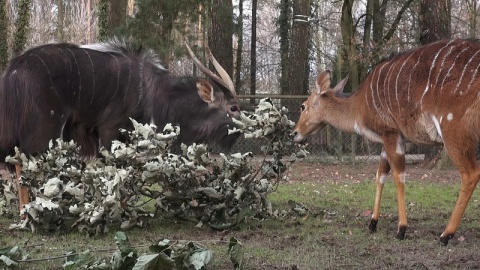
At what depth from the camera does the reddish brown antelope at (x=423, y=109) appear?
4875 mm

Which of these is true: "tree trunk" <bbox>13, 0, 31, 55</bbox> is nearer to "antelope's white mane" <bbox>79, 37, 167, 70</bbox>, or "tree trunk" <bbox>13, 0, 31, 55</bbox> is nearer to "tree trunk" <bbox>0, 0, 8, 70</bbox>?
"tree trunk" <bbox>0, 0, 8, 70</bbox>

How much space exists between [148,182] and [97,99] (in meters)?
1.21

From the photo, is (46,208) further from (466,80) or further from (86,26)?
(86,26)

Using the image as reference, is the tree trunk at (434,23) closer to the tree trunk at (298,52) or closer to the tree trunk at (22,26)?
the tree trunk at (298,52)

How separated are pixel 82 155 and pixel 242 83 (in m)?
11.5

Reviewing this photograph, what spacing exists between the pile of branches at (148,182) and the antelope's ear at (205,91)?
2.58 feet

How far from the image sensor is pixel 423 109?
16.9ft

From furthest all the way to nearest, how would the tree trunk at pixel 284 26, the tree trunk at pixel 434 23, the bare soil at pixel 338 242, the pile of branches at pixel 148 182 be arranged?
1. the tree trunk at pixel 284 26
2. the tree trunk at pixel 434 23
3. the pile of branches at pixel 148 182
4. the bare soil at pixel 338 242

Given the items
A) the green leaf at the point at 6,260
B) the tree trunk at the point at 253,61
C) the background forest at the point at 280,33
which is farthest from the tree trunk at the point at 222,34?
the green leaf at the point at 6,260

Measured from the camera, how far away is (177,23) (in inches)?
555

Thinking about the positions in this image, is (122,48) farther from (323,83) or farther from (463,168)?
(463,168)

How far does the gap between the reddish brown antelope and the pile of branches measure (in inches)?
28.0

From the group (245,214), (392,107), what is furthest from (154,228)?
(392,107)

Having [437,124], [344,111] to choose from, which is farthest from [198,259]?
[344,111]
